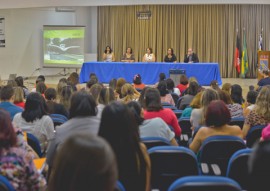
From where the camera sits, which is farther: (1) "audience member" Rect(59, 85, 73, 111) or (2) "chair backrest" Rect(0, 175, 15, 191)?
(1) "audience member" Rect(59, 85, 73, 111)

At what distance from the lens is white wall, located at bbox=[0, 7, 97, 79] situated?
14977mm

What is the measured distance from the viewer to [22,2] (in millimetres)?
13414

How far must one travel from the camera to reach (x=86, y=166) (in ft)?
4.48

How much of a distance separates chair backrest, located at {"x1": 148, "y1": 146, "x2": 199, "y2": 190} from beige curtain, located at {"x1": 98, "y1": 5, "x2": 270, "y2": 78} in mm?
13267

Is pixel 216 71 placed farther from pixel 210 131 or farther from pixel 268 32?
pixel 210 131

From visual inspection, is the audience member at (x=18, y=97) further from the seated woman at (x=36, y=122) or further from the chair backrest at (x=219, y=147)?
the chair backrest at (x=219, y=147)

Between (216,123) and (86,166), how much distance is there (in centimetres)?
247

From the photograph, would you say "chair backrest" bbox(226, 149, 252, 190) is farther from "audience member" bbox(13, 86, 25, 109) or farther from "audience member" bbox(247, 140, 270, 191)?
"audience member" bbox(13, 86, 25, 109)

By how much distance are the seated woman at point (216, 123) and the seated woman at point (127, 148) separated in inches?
53.6

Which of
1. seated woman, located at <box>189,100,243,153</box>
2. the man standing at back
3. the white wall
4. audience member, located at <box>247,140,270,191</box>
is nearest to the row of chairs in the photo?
seated woman, located at <box>189,100,243,153</box>

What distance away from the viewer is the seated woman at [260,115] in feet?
14.5

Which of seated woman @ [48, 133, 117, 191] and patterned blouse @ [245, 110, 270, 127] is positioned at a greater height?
seated woman @ [48, 133, 117, 191]

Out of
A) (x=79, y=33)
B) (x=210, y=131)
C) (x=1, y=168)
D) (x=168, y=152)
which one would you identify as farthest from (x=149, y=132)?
(x=79, y=33)

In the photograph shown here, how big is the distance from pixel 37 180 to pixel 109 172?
3.67ft
